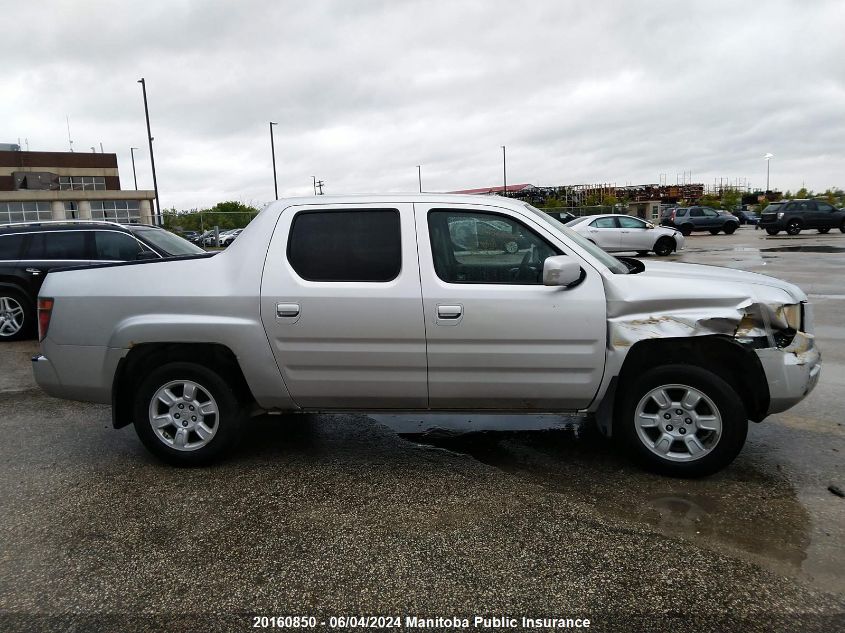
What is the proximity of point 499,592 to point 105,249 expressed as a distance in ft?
27.2

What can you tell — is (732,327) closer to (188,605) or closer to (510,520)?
(510,520)

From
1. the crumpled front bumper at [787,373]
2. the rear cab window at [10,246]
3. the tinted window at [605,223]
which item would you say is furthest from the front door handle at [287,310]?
the tinted window at [605,223]

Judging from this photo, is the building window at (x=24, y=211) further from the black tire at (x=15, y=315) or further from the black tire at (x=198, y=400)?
the black tire at (x=198, y=400)

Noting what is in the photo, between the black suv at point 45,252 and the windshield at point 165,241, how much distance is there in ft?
0.04

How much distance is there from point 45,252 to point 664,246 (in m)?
19.3

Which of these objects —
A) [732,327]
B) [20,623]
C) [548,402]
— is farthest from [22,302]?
[732,327]

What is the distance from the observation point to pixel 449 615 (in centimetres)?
265

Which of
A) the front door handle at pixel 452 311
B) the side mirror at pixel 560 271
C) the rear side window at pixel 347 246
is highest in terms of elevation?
the rear side window at pixel 347 246

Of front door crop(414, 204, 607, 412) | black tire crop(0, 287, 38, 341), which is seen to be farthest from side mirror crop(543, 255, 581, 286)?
black tire crop(0, 287, 38, 341)

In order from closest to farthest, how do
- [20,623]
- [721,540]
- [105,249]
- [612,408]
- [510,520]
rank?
[20,623]
[721,540]
[510,520]
[612,408]
[105,249]

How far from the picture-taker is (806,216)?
31.7m

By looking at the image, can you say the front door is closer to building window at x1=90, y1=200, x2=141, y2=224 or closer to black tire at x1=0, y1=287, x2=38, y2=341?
black tire at x1=0, y1=287, x2=38, y2=341

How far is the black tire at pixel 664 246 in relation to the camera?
72.4ft

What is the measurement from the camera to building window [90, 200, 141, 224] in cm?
5292
